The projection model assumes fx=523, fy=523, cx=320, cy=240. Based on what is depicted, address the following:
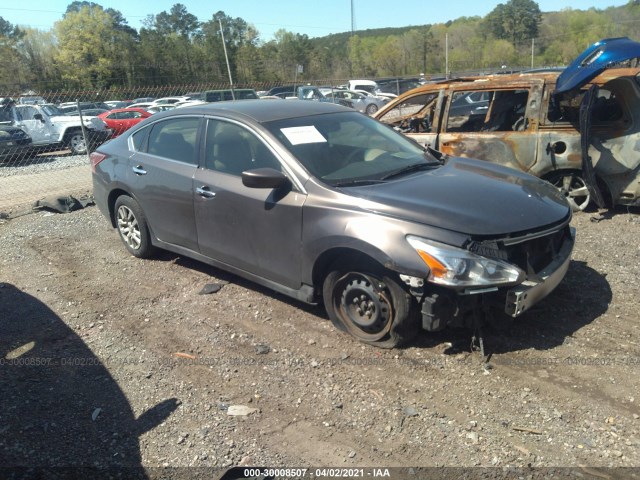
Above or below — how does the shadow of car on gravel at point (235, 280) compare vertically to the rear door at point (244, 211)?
below

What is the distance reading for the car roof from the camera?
4.37 m

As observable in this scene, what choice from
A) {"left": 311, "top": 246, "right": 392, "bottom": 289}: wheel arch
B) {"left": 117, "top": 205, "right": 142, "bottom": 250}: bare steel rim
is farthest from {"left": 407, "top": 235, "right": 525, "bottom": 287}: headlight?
{"left": 117, "top": 205, "right": 142, "bottom": 250}: bare steel rim

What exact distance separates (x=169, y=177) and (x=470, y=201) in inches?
107

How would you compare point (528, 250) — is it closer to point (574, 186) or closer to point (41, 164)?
point (574, 186)

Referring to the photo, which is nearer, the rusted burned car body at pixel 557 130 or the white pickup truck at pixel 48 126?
the rusted burned car body at pixel 557 130

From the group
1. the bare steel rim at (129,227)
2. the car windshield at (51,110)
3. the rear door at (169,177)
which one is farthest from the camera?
the car windshield at (51,110)

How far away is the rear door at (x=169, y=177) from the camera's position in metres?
4.66

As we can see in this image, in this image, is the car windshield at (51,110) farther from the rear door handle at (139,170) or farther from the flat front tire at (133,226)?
the rear door handle at (139,170)

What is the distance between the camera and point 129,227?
564 centimetres

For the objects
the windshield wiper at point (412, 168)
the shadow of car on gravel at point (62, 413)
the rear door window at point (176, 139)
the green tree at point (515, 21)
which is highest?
the green tree at point (515, 21)

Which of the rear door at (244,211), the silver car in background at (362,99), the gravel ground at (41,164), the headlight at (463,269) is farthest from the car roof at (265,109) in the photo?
the silver car in background at (362,99)

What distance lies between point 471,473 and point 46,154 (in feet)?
57.6

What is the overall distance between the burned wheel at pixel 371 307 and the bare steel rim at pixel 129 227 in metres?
2.65

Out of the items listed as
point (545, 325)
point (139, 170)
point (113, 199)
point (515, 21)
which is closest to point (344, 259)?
point (545, 325)
